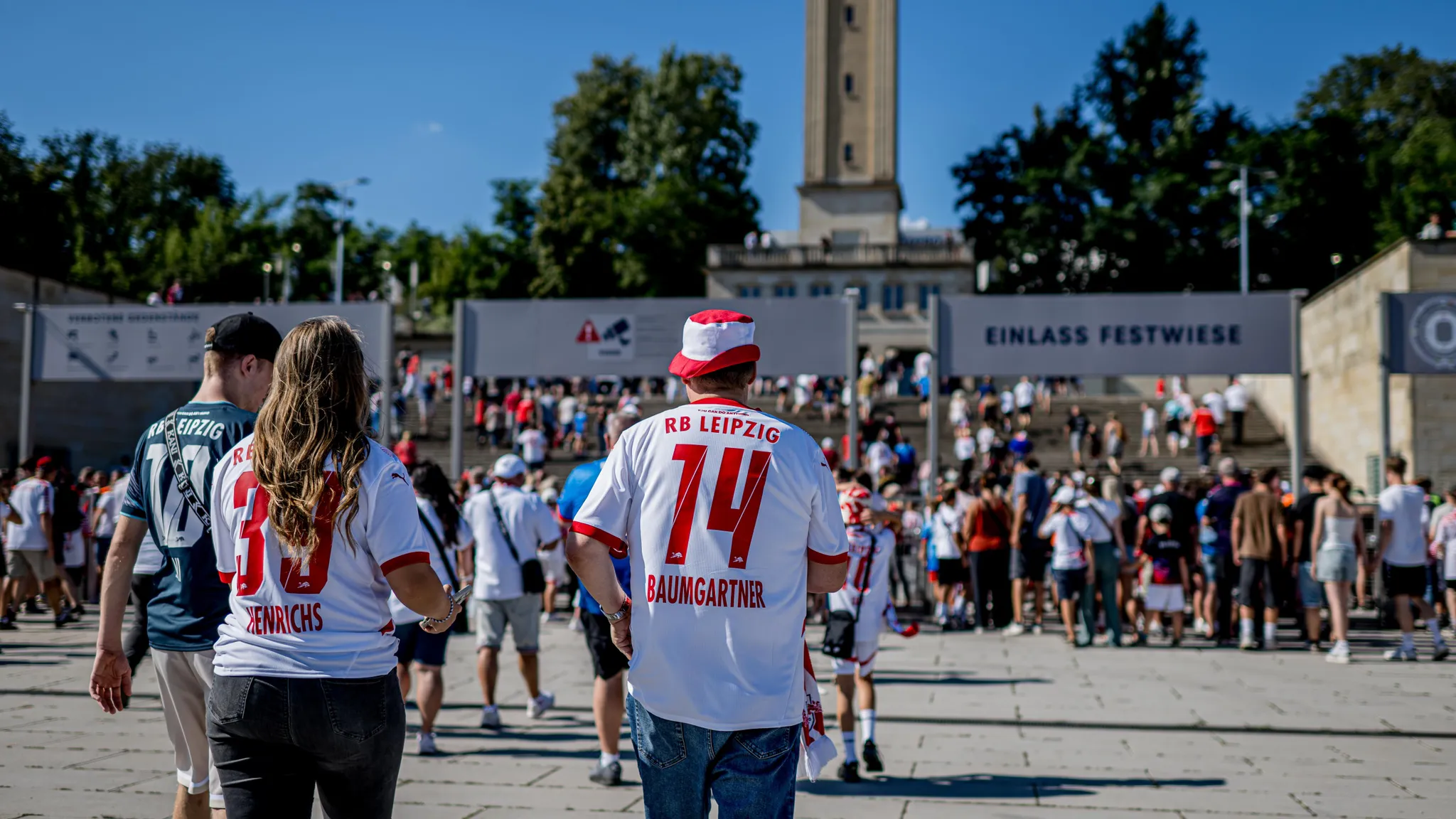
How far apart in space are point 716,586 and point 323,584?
1.00m

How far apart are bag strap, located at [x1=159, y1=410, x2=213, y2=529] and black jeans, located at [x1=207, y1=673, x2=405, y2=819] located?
1086 mm

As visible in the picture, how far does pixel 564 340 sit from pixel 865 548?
34.1 ft

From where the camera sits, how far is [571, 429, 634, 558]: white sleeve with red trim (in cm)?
329

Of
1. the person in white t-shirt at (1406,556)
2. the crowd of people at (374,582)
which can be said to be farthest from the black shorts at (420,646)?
the person in white t-shirt at (1406,556)

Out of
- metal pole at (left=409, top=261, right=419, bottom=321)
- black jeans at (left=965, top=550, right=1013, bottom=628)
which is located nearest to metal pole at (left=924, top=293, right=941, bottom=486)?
black jeans at (left=965, top=550, right=1013, bottom=628)

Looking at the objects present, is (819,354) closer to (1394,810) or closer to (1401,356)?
(1401,356)

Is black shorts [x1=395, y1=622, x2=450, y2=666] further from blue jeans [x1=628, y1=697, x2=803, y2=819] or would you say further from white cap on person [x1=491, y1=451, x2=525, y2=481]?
blue jeans [x1=628, y1=697, x2=803, y2=819]

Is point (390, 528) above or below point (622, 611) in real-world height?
above

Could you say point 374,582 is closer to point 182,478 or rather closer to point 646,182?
point 182,478

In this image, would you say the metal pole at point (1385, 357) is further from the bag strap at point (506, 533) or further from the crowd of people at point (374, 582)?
the bag strap at point (506, 533)

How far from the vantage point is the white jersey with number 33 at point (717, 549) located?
3.19 m

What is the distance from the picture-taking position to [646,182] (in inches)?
2598

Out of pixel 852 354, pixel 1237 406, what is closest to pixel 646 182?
pixel 1237 406

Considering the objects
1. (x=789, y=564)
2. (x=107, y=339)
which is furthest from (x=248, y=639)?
(x=107, y=339)
